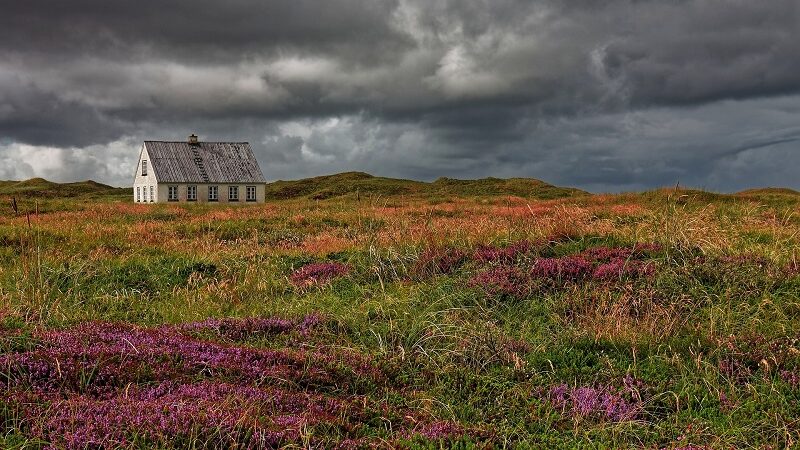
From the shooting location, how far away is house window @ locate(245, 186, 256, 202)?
243 ft

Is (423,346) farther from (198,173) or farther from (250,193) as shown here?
(250,193)

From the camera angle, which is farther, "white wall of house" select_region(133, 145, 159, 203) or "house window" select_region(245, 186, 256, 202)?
"house window" select_region(245, 186, 256, 202)

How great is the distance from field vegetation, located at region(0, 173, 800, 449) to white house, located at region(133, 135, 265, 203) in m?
57.2

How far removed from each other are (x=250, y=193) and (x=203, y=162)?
661cm

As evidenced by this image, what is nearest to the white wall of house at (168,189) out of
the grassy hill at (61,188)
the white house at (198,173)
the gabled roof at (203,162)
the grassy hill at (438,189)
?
the white house at (198,173)

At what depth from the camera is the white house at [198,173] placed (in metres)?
69.9

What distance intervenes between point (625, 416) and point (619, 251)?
6.86m

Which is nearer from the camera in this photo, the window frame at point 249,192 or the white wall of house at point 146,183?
the white wall of house at point 146,183

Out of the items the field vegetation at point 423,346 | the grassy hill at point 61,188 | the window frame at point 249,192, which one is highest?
the grassy hill at point 61,188

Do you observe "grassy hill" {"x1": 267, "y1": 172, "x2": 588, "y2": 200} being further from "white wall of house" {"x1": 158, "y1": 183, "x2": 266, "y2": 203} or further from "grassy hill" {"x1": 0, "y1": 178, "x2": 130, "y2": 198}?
"grassy hill" {"x1": 0, "y1": 178, "x2": 130, "y2": 198}

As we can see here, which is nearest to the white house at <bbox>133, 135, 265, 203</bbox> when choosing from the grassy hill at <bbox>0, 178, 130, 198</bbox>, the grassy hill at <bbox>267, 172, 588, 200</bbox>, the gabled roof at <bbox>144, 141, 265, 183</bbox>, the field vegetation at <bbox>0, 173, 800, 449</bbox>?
the gabled roof at <bbox>144, 141, 265, 183</bbox>

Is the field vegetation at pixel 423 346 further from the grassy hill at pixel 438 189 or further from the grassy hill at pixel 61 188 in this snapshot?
the grassy hill at pixel 61 188

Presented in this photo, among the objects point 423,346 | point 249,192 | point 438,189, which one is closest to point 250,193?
point 249,192

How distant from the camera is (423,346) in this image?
8.41 meters
